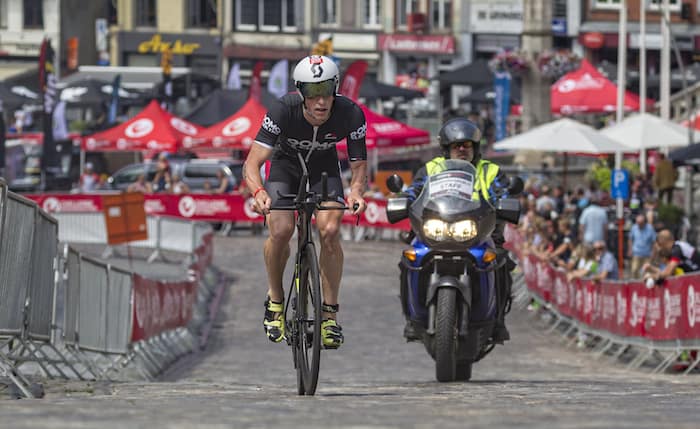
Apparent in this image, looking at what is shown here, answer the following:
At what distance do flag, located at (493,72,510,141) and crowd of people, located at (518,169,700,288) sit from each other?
356 inches

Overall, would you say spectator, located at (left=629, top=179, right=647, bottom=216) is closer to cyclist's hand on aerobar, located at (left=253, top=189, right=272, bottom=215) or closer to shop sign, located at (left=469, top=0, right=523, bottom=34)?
cyclist's hand on aerobar, located at (left=253, top=189, right=272, bottom=215)

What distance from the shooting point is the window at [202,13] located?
247 ft

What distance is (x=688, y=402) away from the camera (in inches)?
318

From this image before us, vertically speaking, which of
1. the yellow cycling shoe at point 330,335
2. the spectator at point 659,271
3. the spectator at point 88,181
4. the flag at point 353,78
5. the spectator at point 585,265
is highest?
the yellow cycling shoe at point 330,335

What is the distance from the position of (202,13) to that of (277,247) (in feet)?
220

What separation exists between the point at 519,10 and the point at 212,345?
55487 mm

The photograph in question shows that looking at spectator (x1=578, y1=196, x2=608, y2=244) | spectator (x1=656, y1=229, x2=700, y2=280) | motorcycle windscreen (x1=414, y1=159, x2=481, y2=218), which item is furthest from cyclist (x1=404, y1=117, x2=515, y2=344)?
spectator (x1=578, y1=196, x2=608, y2=244)

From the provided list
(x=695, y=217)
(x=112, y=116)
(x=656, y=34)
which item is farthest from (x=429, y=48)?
(x=695, y=217)

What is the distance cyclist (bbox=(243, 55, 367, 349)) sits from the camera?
9102 millimetres

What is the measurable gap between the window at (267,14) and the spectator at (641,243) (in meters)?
50.1

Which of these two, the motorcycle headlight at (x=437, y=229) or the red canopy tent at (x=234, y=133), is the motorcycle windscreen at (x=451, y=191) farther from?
the red canopy tent at (x=234, y=133)

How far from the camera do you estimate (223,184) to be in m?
39.3

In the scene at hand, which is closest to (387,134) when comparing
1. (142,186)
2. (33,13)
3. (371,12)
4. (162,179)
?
(162,179)

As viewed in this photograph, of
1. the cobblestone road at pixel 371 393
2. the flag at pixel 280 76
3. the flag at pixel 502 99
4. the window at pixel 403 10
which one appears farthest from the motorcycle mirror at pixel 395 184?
the window at pixel 403 10
